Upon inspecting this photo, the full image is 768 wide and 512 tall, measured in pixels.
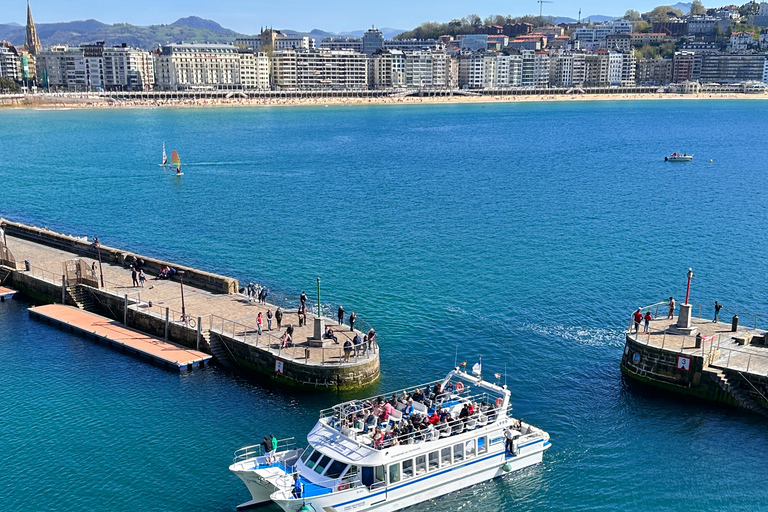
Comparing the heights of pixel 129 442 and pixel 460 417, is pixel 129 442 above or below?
below

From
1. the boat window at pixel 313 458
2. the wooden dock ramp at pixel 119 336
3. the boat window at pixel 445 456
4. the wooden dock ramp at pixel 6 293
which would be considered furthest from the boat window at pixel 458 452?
the wooden dock ramp at pixel 6 293

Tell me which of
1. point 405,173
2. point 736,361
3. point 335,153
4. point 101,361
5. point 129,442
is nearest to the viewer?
point 129,442

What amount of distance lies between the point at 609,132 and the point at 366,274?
5535 inches

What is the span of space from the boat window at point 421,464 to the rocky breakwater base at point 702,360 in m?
14.9

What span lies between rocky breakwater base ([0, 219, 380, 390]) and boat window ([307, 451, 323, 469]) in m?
8.77

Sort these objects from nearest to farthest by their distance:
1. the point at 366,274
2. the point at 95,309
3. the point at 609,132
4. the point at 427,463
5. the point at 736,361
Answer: the point at 427,463, the point at 736,361, the point at 95,309, the point at 366,274, the point at 609,132

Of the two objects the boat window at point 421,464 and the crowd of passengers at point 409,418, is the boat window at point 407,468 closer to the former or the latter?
the boat window at point 421,464

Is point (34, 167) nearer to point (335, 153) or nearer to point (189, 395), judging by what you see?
point (335, 153)

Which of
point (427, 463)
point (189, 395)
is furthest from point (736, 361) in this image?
point (189, 395)

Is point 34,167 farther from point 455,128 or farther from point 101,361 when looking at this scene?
point 455,128

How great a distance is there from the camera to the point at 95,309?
4934cm

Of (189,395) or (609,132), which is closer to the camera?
(189,395)

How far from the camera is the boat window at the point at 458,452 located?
29.4 metres

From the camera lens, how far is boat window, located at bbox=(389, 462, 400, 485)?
2769 cm
